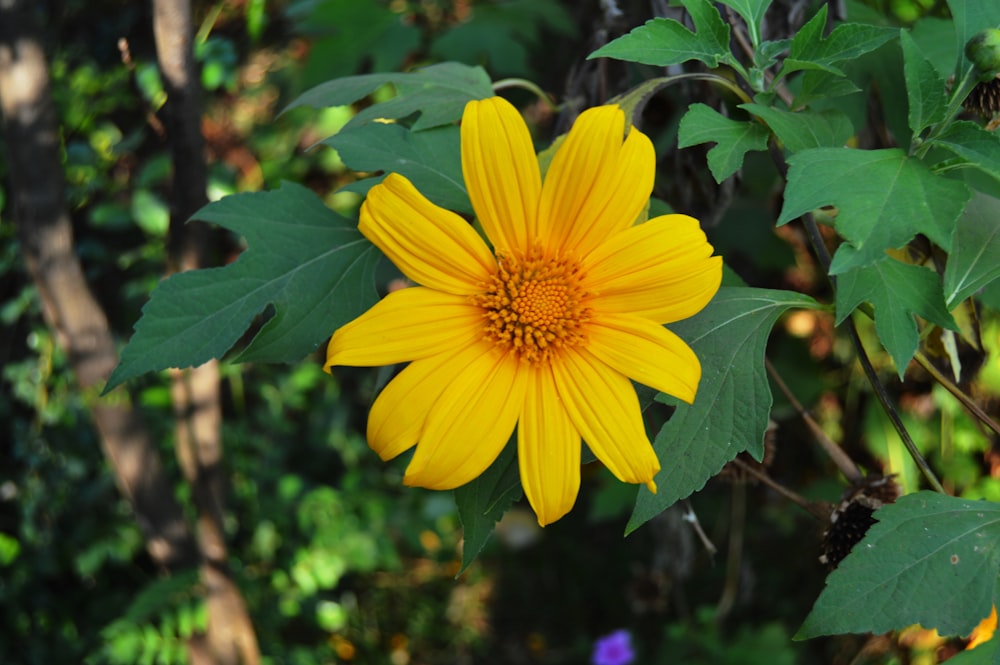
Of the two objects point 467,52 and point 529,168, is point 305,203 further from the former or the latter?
point 467,52

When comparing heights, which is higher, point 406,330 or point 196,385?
point 406,330

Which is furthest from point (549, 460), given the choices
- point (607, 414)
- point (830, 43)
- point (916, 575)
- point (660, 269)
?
point (830, 43)

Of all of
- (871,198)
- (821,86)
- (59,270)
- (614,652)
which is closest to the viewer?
(871,198)

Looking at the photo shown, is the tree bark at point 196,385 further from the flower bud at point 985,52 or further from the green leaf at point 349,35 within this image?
the flower bud at point 985,52

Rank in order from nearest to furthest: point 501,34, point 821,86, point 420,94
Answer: point 821,86 → point 420,94 → point 501,34

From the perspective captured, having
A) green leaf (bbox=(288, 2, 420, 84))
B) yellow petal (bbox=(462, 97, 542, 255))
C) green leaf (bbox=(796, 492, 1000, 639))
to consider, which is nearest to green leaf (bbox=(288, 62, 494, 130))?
yellow petal (bbox=(462, 97, 542, 255))

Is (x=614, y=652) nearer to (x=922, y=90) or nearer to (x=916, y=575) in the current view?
(x=916, y=575)

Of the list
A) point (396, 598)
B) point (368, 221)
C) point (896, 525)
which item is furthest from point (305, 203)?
point (396, 598)
